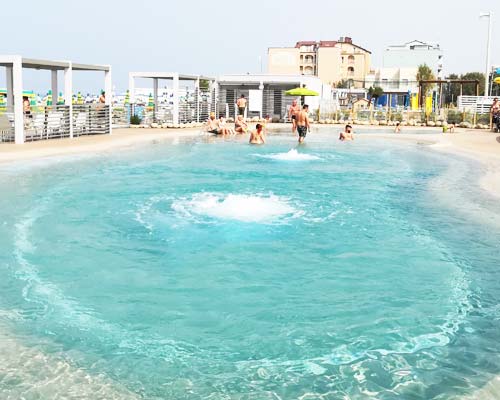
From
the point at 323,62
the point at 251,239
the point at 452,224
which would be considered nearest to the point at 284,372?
the point at 251,239

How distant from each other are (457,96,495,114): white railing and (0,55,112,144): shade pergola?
21035 mm

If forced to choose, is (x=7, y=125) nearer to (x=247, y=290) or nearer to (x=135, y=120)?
(x=135, y=120)

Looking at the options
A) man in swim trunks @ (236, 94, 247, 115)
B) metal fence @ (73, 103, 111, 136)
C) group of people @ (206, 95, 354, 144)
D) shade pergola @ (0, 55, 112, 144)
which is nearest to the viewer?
shade pergola @ (0, 55, 112, 144)

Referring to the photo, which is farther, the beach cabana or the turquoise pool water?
the beach cabana

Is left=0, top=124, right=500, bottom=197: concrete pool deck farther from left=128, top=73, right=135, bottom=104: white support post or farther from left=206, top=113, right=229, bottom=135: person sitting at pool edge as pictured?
left=128, top=73, right=135, bottom=104: white support post

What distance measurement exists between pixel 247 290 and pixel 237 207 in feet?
13.1

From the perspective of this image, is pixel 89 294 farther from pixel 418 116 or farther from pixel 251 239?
pixel 418 116

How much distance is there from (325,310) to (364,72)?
106760mm

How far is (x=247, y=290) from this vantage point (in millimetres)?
5891

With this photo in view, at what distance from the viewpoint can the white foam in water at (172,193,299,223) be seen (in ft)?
30.2

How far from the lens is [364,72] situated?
10719cm

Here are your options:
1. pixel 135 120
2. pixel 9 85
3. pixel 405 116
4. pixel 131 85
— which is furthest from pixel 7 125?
pixel 405 116

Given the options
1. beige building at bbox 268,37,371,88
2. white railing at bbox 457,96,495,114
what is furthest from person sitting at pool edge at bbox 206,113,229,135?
beige building at bbox 268,37,371,88

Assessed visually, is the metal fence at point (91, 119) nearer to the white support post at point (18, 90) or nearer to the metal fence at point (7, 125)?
the metal fence at point (7, 125)
